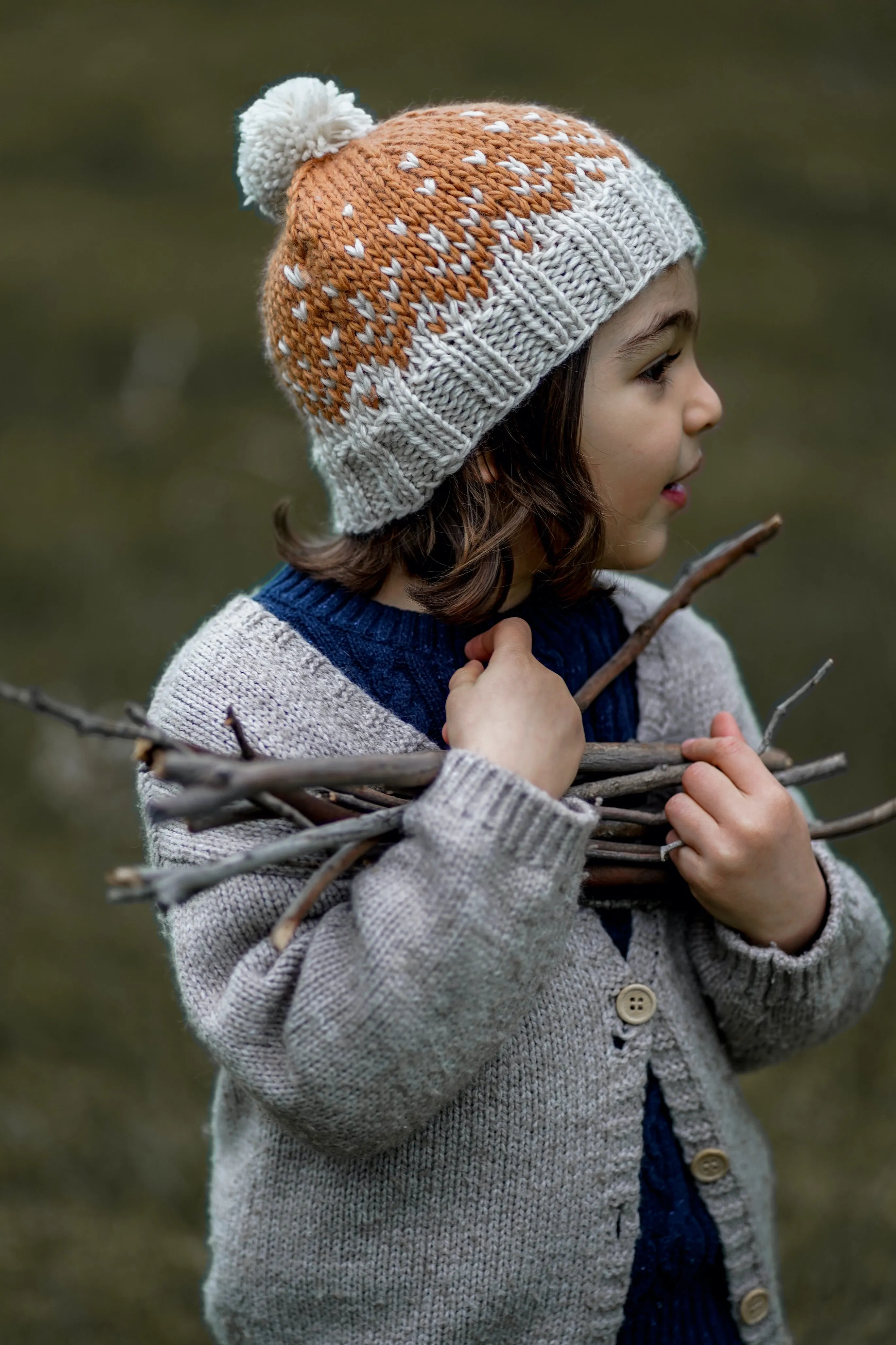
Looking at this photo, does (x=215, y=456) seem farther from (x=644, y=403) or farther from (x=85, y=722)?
(x=85, y=722)

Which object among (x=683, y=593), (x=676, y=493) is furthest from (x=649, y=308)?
(x=683, y=593)

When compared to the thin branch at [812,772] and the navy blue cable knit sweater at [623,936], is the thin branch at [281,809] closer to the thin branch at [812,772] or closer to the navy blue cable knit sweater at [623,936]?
the navy blue cable knit sweater at [623,936]

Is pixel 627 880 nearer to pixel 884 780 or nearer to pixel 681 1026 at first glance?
pixel 681 1026

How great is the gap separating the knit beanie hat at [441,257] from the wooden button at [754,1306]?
1087 millimetres

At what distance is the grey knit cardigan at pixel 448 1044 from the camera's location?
122 cm

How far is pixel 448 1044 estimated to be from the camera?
4.05 feet

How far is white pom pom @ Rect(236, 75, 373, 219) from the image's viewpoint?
1493 mm

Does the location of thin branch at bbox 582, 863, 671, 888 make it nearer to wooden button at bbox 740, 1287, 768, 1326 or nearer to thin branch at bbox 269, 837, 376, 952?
thin branch at bbox 269, 837, 376, 952

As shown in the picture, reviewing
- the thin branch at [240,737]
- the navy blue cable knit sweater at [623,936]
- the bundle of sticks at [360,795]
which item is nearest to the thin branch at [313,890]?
the bundle of sticks at [360,795]

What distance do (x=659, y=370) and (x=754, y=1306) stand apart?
46.4 inches

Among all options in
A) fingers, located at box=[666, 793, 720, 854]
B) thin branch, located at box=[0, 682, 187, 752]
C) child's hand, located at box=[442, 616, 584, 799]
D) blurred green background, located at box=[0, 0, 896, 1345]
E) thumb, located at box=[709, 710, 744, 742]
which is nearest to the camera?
thin branch, located at box=[0, 682, 187, 752]

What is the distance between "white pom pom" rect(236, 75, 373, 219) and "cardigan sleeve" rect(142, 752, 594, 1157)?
801 mm

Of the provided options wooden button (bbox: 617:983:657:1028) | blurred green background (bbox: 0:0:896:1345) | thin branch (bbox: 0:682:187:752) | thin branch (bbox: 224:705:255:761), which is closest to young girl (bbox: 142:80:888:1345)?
wooden button (bbox: 617:983:657:1028)

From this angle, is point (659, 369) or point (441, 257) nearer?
point (441, 257)
